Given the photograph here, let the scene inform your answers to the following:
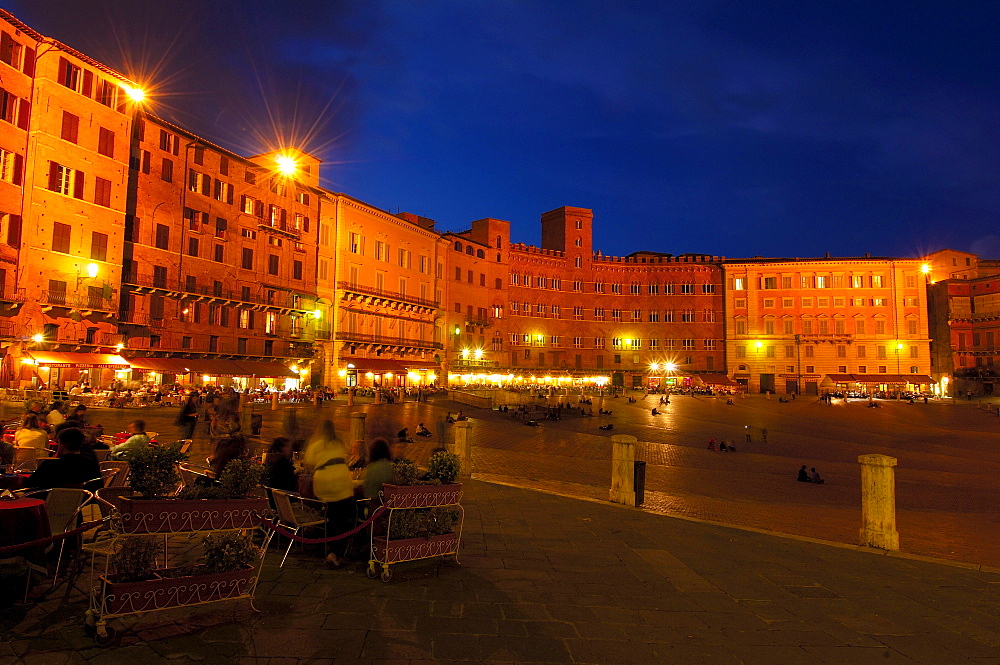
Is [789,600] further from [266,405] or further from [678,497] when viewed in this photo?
[266,405]

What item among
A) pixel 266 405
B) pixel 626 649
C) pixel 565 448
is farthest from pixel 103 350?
pixel 626 649

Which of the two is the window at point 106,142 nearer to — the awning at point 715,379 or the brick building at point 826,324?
the awning at point 715,379

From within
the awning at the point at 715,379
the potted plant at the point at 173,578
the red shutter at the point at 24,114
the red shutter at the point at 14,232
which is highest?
the red shutter at the point at 24,114

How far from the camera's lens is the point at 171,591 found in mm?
3930

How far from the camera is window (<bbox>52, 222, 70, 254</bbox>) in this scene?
2748 centimetres

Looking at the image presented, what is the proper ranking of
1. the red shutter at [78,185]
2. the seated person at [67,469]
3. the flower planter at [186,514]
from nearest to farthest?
the flower planter at [186,514], the seated person at [67,469], the red shutter at [78,185]

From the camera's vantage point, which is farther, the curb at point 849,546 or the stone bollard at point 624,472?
the stone bollard at point 624,472

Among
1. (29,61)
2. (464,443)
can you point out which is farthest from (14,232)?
(464,443)

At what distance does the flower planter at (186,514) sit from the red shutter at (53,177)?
29969 mm

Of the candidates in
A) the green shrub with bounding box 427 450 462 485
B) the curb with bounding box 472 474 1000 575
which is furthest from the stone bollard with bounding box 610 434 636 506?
the green shrub with bounding box 427 450 462 485

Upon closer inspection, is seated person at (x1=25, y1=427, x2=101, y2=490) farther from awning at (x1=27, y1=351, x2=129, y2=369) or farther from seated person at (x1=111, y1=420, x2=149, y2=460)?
awning at (x1=27, y1=351, x2=129, y2=369)

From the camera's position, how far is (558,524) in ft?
25.0

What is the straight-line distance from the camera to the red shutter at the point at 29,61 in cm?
2628

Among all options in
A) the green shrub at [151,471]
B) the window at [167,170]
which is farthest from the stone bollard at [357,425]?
the window at [167,170]
